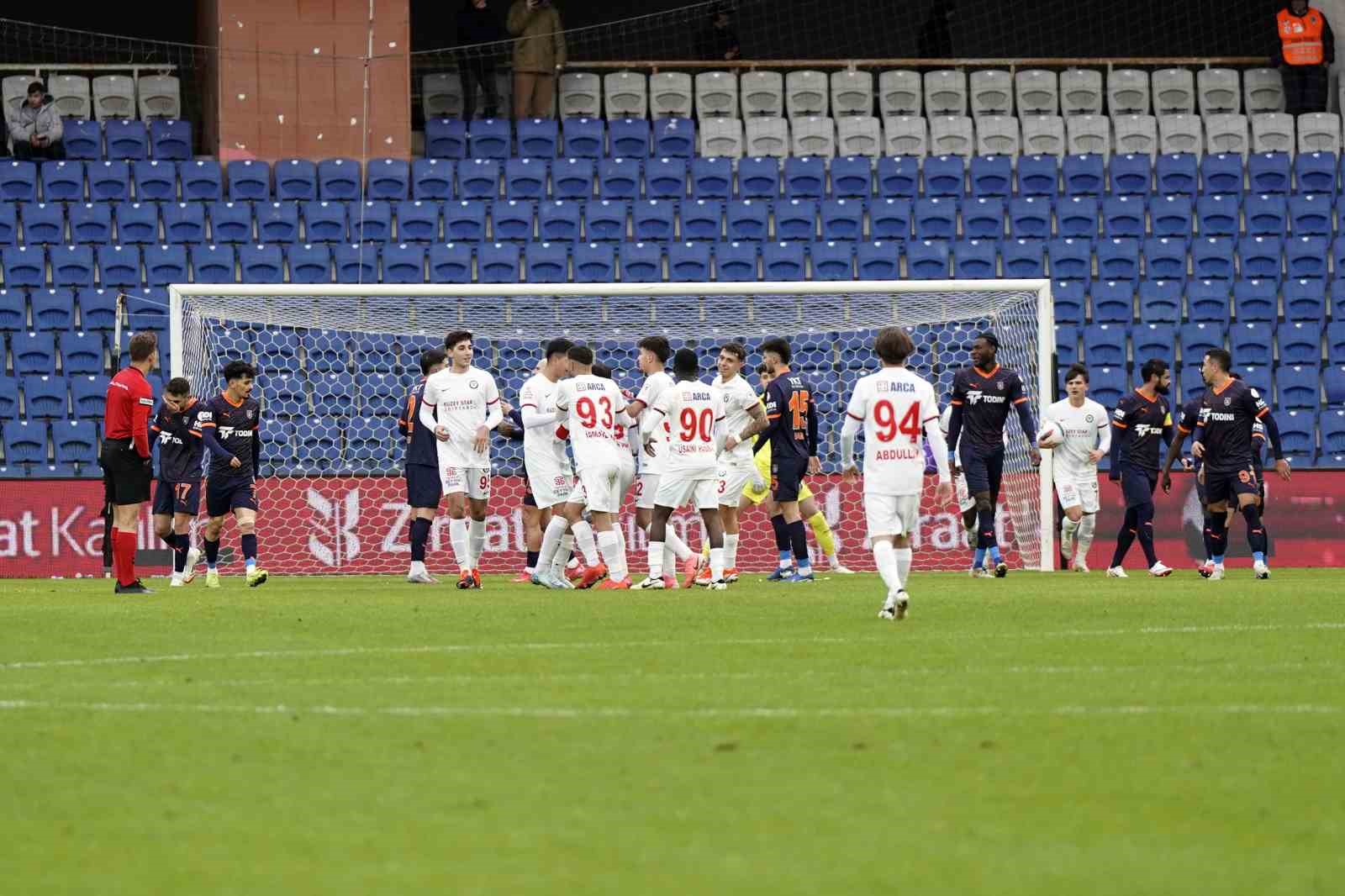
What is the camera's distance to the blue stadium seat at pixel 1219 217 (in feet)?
92.0

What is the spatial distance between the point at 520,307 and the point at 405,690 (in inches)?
563

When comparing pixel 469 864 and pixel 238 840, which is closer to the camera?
pixel 469 864

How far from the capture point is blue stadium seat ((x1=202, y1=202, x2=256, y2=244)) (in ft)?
87.2

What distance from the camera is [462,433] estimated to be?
17281mm

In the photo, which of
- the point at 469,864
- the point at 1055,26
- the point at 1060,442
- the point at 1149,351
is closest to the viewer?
the point at 469,864

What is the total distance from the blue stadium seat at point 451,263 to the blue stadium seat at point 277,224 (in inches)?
79.9

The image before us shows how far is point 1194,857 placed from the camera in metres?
5.02

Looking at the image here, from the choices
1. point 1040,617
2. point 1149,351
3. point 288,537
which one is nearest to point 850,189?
point 1149,351

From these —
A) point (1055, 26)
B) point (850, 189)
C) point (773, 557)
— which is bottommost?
point (773, 557)

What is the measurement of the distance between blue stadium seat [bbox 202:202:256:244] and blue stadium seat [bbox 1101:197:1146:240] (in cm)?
1214

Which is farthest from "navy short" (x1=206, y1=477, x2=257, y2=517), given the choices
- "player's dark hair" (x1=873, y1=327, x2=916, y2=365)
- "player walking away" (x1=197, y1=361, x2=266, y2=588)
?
"player's dark hair" (x1=873, y1=327, x2=916, y2=365)

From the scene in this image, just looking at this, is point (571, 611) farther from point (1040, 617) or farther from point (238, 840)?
point (238, 840)

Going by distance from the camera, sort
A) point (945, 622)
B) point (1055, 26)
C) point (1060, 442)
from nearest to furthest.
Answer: point (945, 622)
point (1060, 442)
point (1055, 26)

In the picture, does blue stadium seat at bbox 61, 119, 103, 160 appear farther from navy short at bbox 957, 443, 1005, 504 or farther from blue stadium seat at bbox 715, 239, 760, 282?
navy short at bbox 957, 443, 1005, 504
